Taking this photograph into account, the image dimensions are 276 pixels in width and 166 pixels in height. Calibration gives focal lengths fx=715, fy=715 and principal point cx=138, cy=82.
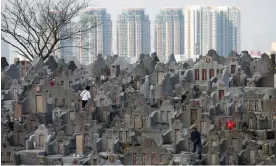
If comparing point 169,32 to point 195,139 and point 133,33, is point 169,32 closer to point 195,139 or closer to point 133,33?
point 133,33

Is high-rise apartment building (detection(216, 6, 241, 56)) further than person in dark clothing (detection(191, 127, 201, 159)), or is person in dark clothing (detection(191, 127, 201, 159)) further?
high-rise apartment building (detection(216, 6, 241, 56))

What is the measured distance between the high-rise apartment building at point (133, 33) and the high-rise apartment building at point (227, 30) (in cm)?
361

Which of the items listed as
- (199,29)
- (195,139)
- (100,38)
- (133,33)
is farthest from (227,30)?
(195,139)

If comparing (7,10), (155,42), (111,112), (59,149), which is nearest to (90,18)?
(7,10)

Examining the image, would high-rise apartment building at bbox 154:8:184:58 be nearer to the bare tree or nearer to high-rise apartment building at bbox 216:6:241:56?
high-rise apartment building at bbox 216:6:241:56

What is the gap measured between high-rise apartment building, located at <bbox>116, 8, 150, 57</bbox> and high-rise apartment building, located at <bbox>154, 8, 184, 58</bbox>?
0.61 meters

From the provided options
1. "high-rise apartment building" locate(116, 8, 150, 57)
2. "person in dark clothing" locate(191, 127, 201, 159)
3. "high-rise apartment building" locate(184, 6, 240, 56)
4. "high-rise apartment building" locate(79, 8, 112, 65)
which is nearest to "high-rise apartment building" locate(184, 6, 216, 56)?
"high-rise apartment building" locate(184, 6, 240, 56)

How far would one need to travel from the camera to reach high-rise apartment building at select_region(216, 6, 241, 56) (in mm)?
30175

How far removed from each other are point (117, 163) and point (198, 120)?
8.72 ft

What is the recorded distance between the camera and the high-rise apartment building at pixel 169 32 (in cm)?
3425

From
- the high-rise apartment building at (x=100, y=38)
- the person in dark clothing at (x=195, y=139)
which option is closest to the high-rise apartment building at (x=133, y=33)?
the high-rise apartment building at (x=100, y=38)

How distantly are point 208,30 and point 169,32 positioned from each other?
2.14m

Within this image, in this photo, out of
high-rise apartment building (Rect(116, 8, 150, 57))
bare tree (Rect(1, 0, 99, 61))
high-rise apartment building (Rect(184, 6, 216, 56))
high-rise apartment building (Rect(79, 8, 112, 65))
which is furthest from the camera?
high-rise apartment building (Rect(116, 8, 150, 57))

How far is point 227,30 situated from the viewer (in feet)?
114
